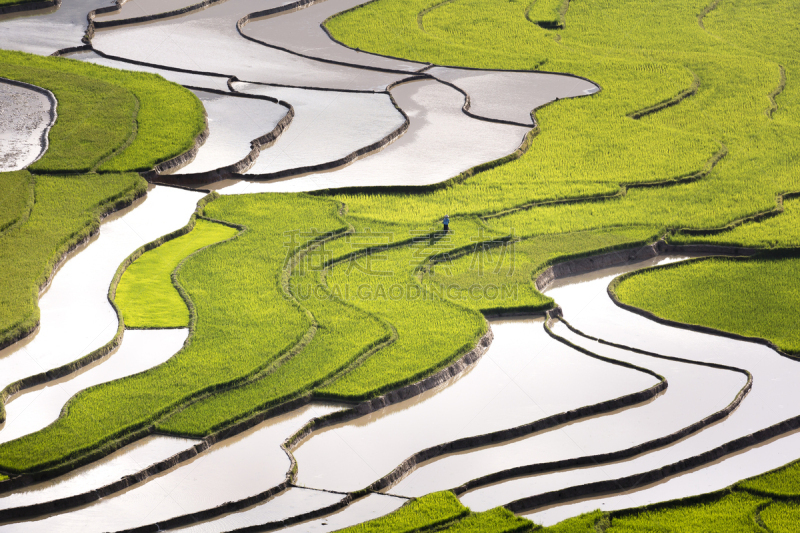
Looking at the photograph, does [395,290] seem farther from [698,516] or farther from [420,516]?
[698,516]

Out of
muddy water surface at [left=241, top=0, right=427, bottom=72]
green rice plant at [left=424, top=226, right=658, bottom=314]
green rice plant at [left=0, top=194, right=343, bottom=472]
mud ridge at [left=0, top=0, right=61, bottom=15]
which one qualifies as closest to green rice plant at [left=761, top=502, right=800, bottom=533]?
green rice plant at [left=424, top=226, right=658, bottom=314]

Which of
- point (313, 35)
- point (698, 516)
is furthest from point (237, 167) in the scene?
point (698, 516)

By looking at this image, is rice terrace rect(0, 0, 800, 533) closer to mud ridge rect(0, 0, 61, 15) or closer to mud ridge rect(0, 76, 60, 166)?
mud ridge rect(0, 76, 60, 166)

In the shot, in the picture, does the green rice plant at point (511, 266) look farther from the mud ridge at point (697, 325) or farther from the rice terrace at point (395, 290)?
the mud ridge at point (697, 325)

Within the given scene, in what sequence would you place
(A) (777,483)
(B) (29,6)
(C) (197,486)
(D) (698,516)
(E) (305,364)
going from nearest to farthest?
(D) (698,516) → (C) (197,486) → (A) (777,483) → (E) (305,364) → (B) (29,6)

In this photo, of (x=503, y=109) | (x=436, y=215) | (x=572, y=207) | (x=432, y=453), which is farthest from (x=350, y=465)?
(x=503, y=109)

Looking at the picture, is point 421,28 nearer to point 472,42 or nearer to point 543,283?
point 472,42

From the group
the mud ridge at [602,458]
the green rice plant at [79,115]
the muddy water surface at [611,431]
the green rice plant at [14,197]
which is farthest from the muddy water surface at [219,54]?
the mud ridge at [602,458]
